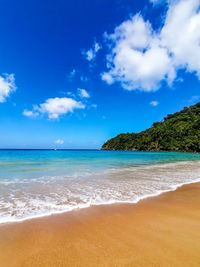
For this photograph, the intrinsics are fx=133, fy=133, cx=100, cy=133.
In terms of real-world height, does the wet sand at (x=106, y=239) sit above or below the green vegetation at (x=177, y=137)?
below

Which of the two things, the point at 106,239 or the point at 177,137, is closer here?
the point at 106,239

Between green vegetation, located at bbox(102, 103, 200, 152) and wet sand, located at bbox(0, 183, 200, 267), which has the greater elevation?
green vegetation, located at bbox(102, 103, 200, 152)

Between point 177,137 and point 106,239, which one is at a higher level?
point 177,137

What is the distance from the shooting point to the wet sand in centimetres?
186

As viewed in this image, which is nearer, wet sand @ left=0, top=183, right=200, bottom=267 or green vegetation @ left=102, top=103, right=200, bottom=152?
wet sand @ left=0, top=183, right=200, bottom=267

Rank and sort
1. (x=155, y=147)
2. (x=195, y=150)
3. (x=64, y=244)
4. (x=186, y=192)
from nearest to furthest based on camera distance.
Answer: (x=64, y=244) → (x=186, y=192) → (x=195, y=150) → (x=155, y=147)

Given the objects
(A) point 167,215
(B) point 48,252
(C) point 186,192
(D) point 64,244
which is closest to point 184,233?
(A) point 167,215

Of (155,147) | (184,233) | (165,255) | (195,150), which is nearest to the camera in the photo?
(165,255)

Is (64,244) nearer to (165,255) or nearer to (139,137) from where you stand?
(165,255)

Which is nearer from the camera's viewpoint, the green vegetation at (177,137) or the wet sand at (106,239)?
the wet sand at (106,239)

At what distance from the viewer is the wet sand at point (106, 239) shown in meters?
1.86

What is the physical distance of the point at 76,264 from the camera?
1.80 meters

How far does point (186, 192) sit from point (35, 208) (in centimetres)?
552

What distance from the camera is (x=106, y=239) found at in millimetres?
2328
